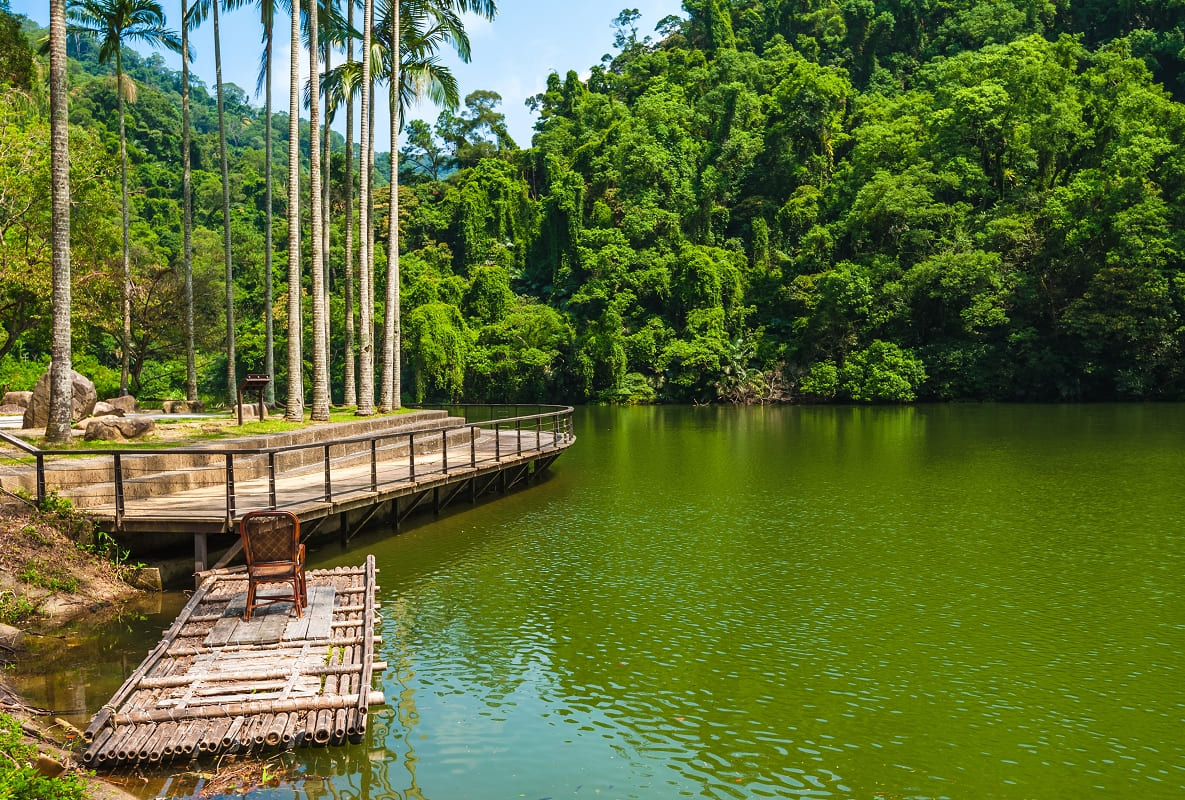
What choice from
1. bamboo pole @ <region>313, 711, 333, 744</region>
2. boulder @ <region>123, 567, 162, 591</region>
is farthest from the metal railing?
bamboo pole @ <region>313, 711, 333, 744</region>

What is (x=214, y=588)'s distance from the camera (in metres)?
10.1

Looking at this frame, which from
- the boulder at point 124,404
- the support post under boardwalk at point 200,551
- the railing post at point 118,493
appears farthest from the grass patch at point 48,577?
the boulder at point 124,404

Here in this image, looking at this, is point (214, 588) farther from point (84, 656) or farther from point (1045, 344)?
point (1045, 344)

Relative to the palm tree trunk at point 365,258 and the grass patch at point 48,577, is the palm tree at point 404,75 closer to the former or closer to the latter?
the palm tree trunk at point 365,258

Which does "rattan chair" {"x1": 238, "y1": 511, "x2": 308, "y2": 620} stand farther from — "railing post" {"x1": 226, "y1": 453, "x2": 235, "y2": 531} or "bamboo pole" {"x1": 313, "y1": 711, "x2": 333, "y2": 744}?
"bamboo pole" {"x1": 313, "y1": 711, "x2": 333, "y2": 744}

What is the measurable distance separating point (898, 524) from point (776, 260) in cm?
4652

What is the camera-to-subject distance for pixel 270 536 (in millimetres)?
9023

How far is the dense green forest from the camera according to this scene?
1859 inches

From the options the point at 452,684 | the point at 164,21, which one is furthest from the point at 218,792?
the point at 164,21

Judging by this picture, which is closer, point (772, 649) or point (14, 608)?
point (772, 649)

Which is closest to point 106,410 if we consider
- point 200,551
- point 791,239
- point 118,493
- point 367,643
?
point 118,493

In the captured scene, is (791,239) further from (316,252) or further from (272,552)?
(272,552)

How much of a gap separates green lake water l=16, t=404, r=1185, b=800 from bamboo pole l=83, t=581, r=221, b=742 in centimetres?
65

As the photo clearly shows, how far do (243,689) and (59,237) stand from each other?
35.9 feet
